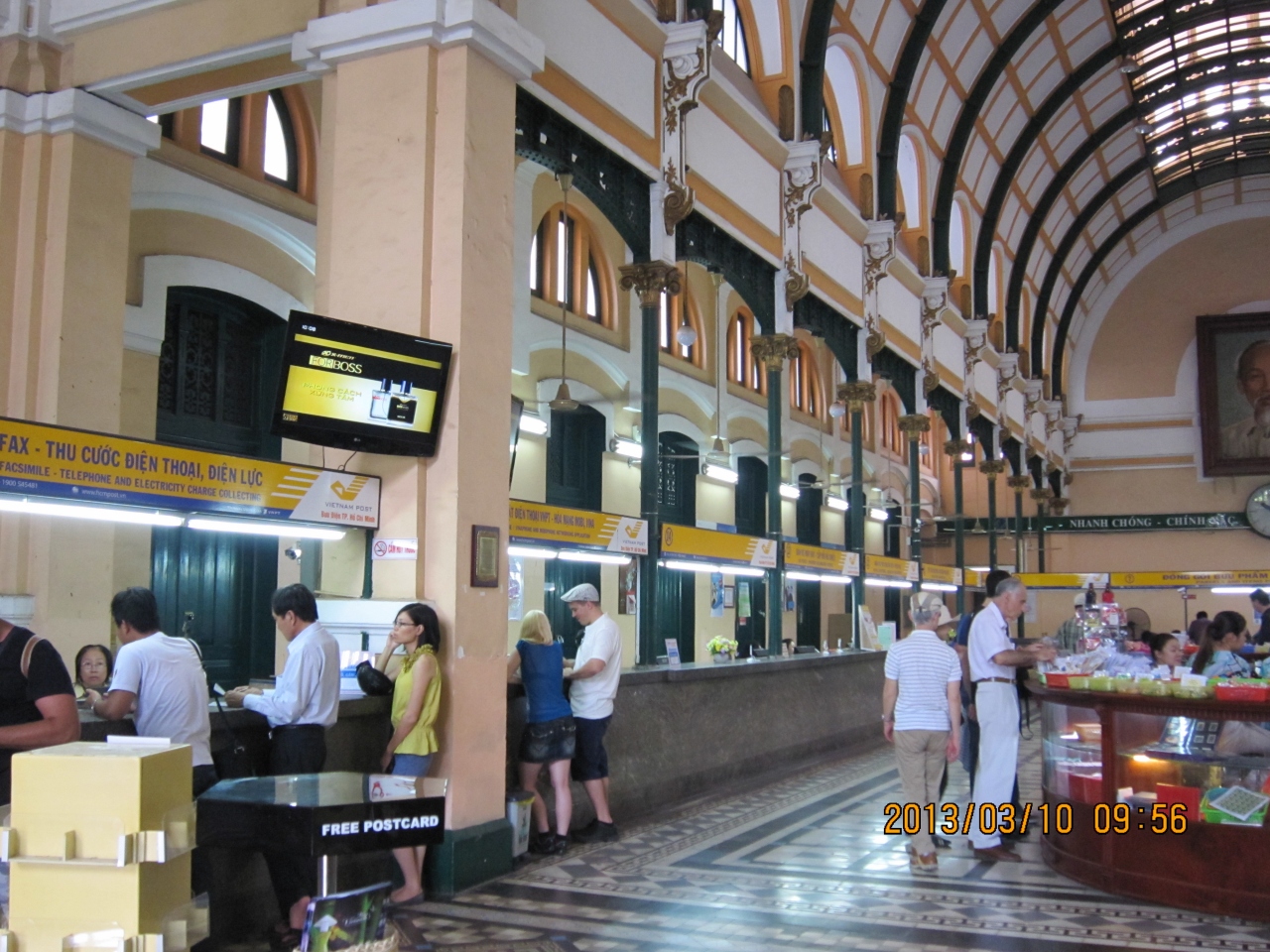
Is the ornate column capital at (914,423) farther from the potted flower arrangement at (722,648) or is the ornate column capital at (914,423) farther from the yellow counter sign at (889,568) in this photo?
the potted flower arrangement at (722,648)

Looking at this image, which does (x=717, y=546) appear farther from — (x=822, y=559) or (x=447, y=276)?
(x=447, y=276)

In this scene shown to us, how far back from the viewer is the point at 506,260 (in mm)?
7250

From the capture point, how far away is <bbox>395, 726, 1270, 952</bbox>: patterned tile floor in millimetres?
5461

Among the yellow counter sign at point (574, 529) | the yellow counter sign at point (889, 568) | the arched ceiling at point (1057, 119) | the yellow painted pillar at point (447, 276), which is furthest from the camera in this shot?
the arched ceiling at point (1057, 119)

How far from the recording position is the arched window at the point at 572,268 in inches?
617

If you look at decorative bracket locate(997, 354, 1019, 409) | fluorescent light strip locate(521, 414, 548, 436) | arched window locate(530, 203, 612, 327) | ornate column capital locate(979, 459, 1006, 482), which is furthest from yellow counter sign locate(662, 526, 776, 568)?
decorative bracket locate(997, 354, 1019, 409)

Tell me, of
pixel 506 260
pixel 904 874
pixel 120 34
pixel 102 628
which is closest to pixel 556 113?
pixel 506 260

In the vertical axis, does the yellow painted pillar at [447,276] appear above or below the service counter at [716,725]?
above

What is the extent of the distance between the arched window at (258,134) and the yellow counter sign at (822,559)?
651 centimetres

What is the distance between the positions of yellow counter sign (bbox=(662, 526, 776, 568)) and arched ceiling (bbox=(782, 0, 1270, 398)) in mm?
5762

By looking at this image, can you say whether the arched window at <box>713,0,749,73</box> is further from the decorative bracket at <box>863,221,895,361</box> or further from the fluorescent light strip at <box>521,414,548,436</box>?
the fluorescent light strip at <box>521,414,548,436</box>

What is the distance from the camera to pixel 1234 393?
1244 inches

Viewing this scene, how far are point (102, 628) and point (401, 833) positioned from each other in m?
5.57

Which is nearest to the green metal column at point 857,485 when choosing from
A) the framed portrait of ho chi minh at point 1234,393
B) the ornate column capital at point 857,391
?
the ornate column capital at point 857,391
